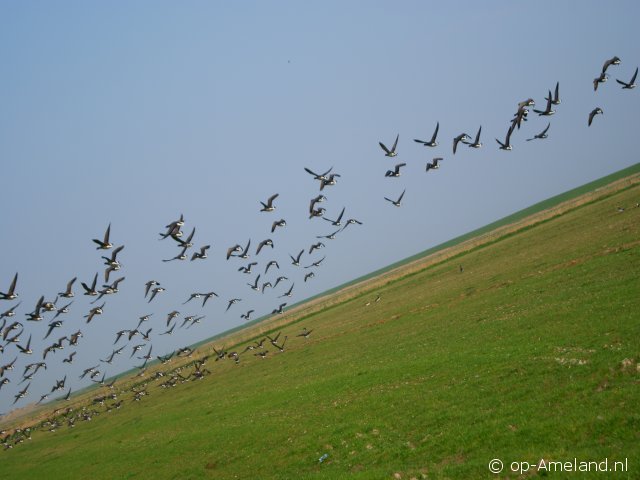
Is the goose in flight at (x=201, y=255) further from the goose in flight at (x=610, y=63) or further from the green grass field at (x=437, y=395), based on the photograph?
the goose in flight at (x=610, y=63)

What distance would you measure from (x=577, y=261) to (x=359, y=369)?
810 inches

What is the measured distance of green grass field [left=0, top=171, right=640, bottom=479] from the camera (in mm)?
18891

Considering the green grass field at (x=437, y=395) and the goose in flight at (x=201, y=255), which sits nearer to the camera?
the green grass field at (x=437, y=395)

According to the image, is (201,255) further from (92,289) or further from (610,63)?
(610,63)

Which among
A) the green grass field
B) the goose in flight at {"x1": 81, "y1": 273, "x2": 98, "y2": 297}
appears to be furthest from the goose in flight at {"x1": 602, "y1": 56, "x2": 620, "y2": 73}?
the goose in flight at {"x1": 81, "y1": 273, "x2": 98, "y2": 297}

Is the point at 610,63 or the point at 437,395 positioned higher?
the point at 610,63

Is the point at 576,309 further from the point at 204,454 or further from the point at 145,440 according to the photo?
the point at 145,440

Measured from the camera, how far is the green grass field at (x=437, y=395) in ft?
62.0

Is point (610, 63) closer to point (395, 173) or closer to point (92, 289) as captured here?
point (395, 173)

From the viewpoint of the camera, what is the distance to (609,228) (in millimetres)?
55062

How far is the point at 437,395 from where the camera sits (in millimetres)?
25922

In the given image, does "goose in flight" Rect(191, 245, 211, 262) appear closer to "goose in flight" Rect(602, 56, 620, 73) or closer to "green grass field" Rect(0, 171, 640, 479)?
"green grass field" Rect(0, 171, 640, 479)

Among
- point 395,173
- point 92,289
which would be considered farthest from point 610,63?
point 92,289

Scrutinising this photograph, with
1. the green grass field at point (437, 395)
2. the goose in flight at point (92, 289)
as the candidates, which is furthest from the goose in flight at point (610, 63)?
the goose in flight at point (92, 289)
